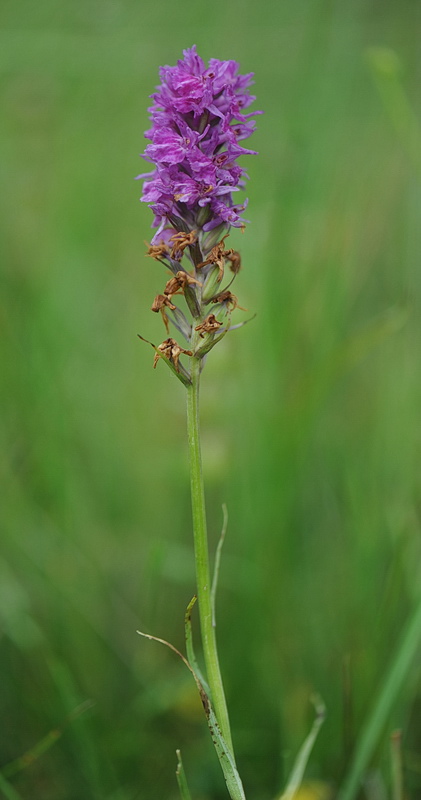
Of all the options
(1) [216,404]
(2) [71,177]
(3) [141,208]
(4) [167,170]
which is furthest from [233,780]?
(3) [141,208]

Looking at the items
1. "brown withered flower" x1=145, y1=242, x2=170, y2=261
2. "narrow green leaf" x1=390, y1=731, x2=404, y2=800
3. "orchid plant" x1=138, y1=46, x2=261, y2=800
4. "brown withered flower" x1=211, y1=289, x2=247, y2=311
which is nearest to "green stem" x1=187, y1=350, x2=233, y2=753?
"orchid plant" x1=138, y1=46, x2=261, y2=800

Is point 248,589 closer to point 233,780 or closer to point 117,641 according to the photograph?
point 117,641

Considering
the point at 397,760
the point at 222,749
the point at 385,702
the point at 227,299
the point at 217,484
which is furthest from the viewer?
the point at 217,484

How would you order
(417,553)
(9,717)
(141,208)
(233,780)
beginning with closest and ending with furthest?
1. (233,780)
2. (9,717)
3. (417,553)
4. (141,208)

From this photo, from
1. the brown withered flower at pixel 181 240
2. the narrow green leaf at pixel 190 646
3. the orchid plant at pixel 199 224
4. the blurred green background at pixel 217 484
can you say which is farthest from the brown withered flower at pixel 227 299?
the blurred green background at pixel 217 484

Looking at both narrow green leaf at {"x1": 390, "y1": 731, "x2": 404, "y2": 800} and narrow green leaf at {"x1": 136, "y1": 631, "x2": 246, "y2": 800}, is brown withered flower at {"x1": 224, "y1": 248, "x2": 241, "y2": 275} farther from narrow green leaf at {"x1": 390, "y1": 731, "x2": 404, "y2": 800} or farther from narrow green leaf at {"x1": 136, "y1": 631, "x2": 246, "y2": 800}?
narrow green leaf at {"x1": 390, "y1": 731, "x2": 404, "y2": 800}

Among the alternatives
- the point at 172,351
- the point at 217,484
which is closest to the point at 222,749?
the point at 172,351

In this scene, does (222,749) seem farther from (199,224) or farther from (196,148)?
(196,148)
